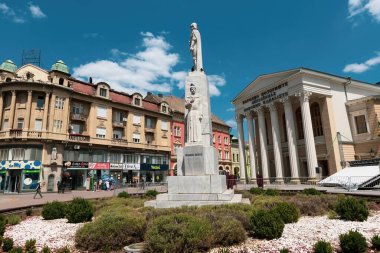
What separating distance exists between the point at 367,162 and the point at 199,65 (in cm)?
2212

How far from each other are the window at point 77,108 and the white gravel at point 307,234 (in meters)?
35.8

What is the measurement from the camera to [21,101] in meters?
33.4

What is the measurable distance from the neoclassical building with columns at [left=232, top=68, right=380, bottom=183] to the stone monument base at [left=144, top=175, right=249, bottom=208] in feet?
74.1

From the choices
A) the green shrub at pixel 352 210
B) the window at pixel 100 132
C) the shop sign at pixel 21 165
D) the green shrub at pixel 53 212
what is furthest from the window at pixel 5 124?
the green shrub at pixel 352 210

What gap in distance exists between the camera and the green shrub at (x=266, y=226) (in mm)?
6160

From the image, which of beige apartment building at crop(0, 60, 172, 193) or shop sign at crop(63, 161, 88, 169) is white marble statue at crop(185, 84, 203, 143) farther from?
shop sign at crop(63, 161, 88, 169)

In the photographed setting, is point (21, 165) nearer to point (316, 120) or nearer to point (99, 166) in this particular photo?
point (99, 166)

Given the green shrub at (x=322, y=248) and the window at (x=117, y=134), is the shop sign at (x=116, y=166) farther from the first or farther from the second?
the green shrub at (x=322, y=248)

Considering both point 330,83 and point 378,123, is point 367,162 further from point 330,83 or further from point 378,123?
point 330,83

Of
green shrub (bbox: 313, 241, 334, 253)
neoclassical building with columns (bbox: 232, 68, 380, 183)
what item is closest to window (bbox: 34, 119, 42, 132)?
neoclassical building with columns (bbox: 232, 68, 380, 183)

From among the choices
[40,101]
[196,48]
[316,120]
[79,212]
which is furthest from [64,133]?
[316,120]

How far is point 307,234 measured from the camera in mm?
6539

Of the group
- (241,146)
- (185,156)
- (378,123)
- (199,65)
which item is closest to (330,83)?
(378,123)

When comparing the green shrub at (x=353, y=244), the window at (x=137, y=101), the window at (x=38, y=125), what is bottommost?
the green shrub at (x=353, y=244)
